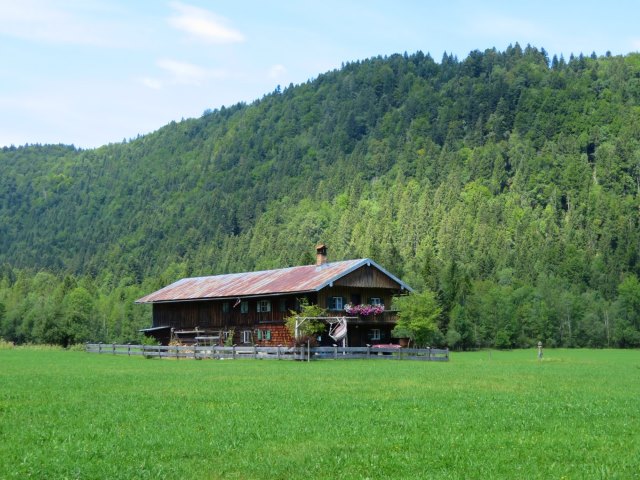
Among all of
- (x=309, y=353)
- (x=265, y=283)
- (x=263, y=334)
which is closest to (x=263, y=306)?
(x=265, y=283)

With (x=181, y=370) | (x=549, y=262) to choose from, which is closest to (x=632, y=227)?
(x=549, y=262)

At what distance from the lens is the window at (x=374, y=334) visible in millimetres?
65081

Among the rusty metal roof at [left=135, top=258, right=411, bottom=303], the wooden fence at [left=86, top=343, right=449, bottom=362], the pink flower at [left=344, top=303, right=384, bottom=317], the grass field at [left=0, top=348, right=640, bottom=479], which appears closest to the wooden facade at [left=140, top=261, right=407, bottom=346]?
the rusty metal roof at [left=135, top=258, right=411, bottom=303]

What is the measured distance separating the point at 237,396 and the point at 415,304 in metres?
38.2

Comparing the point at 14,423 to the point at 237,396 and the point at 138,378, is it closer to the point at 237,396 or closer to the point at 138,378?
the point at 237,396

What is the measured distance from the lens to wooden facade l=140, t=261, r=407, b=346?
62406 mm

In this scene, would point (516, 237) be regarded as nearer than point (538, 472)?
No

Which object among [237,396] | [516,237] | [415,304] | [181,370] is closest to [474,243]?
[516,237]

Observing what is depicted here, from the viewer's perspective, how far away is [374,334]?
214 ft

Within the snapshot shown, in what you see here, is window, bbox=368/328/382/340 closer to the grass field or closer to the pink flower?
the pink flower

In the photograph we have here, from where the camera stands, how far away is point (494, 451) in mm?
16250

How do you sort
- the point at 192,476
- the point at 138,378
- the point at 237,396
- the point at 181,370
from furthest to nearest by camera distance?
the point at 181,370 → the point at 138,378 → the point at 237,396 → the point at 192,476

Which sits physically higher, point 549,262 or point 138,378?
point 549,262

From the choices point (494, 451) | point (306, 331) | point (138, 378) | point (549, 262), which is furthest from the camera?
point (549, 262)
